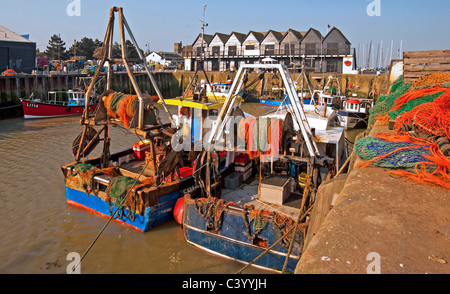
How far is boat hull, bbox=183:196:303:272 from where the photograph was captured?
6.92 meters

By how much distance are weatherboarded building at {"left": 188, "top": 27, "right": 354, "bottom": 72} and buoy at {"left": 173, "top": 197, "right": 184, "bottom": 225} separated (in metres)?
39.9

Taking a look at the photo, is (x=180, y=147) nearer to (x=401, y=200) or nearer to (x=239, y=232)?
(x=239, y=232)

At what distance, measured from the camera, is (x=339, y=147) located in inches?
388

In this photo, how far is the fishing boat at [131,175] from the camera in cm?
872

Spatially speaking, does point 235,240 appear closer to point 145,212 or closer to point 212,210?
point 212,210

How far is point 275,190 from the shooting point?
855 centimetres

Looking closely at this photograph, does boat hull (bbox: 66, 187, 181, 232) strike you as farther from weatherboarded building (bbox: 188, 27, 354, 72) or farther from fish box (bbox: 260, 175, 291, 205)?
weatherboarded building (bbox: 188, 27, 354, 72)

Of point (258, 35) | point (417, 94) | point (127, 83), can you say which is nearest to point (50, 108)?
point (127, 83)

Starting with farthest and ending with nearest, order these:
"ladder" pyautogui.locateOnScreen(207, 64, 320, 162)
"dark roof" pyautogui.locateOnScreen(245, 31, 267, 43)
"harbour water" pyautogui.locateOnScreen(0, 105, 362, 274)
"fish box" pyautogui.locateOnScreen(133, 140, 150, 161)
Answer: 1. "dark roof" pyautogui.locateOnScreen(245, 31, 267, 43)
2. "fish box" pyautogui.locateOnScreen(133, 140, 150, 161)
3. "harbour water" pyautogui.locateOnScreen(0, 105, 362, 274)
4. "ladder" pyautogui.locateOnScreen(207, 64, 320, 162)

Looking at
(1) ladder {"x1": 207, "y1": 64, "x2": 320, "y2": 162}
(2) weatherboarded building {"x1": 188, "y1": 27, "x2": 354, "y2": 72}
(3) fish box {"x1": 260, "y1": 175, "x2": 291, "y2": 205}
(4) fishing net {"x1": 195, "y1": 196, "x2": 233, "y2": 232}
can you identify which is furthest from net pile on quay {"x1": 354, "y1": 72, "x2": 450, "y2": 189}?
(2) weatherboarded building {"x1": 188, "y1": 27, "x2": 354, "y2": 72}

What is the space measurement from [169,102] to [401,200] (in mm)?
7931

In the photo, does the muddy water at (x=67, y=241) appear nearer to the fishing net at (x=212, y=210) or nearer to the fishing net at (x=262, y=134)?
the fishing net at (x=212, y=210)

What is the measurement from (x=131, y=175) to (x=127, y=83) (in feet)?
117

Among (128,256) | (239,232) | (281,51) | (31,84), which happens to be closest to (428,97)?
(239,232)
